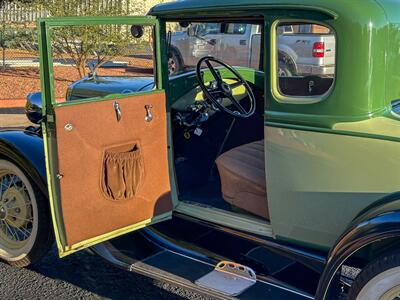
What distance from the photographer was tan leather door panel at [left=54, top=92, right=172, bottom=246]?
2.93 m

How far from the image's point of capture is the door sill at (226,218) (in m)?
3.16

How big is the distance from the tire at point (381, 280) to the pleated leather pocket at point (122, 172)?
1.36 metres

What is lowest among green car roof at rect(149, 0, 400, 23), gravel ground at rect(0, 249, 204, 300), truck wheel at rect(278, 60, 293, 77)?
gravel ground at rect(0, 249, 204, 300)

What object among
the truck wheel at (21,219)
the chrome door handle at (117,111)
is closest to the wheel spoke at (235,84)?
the chrome door handle at (117,111)

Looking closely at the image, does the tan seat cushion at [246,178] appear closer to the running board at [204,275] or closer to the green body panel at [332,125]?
the green body panel at [332,125]

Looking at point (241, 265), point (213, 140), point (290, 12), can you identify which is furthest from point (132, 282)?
point (290, 12)

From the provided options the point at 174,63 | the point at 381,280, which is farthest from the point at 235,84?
the point at 381,280

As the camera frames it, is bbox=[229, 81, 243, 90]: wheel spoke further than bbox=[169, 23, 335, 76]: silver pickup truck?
Yes

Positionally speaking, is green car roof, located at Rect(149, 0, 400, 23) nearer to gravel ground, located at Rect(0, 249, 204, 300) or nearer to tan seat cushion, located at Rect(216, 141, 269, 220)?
tan seat cushion, located at Rect(216, 141, 269, 220)

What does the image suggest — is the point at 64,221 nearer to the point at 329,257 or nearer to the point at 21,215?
the point at 21,215

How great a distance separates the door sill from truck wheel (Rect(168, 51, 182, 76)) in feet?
2.86

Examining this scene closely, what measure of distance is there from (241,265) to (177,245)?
508mm

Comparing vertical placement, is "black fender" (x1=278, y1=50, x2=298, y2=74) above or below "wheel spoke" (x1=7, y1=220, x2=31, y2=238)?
above

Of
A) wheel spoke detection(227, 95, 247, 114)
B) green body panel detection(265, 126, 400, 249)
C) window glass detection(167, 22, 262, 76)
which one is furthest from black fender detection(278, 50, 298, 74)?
wheel spoke detection(227, 95, 247, 114)
